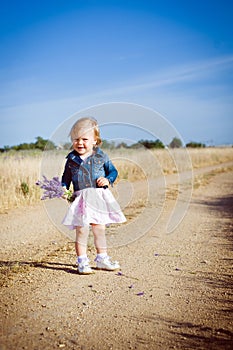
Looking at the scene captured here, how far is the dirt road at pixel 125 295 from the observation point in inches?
97.5

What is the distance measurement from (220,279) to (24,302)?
1.91 metres

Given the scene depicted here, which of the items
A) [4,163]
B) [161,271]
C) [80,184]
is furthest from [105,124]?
[4,163]

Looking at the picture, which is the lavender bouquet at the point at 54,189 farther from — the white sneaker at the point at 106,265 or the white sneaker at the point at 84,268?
the white sneaker at the point at 106,265

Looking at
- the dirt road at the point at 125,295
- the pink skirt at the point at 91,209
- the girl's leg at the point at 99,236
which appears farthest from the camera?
the girl's leg at the point at 99,236

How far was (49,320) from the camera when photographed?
2.75m

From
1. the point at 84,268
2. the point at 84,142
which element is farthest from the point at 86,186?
the point at 84,268

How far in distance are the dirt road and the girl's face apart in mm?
1322

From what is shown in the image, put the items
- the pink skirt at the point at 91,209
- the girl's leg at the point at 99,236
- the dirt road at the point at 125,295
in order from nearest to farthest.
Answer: the dirt road at the point at 125,295 → the pink skirt at the point at 91,209 → the girl's leg at the point at 99,236

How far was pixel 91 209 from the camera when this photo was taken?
3762 millimetres

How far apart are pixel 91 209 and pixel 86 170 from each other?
412 mm

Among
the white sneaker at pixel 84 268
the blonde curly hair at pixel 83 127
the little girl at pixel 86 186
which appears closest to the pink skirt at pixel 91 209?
the little girl at pixel 86 186

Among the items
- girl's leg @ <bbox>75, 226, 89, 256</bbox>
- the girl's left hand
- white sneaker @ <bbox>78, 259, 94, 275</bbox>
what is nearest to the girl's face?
the girl's left hand

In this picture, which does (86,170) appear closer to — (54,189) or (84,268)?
(54,189)

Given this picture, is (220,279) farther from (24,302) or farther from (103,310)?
(24,302)
